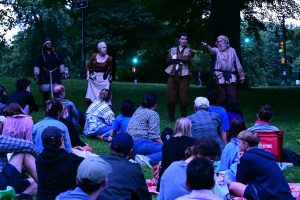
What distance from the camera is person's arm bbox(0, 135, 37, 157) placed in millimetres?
8008

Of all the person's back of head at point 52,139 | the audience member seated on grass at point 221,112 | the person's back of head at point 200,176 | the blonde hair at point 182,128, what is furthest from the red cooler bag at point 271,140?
the person's back of head at point 200,176

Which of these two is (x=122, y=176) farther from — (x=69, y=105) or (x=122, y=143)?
(x=69, y=105)

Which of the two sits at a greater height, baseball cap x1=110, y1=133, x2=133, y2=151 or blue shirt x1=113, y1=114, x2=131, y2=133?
baseball cap x1=110, y1=133, x2=133, y2=151

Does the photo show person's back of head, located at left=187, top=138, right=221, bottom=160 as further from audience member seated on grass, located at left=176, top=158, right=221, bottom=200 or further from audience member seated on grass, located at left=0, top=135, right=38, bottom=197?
audience member seated on grass, located at left=0, top=135, right=38, bottom=197

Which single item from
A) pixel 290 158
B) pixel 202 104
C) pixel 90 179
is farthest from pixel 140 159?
pixel 90 179

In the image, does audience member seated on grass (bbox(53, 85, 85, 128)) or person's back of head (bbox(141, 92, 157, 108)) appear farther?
audience member seated on grass (bbox(53, 85, 85, 128))

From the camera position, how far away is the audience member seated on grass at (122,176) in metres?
5.94

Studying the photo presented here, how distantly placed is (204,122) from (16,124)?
2847 millimetres

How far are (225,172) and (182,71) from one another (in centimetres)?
686

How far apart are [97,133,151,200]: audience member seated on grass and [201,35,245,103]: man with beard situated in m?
8.45

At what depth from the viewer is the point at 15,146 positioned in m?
8.09

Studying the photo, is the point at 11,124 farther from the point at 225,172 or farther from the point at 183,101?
the point at 183,101

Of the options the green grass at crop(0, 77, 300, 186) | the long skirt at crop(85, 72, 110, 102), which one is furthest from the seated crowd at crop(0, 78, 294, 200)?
the long skirt at crop(85, 72, 110, 102)

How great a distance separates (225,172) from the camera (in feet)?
26.3
